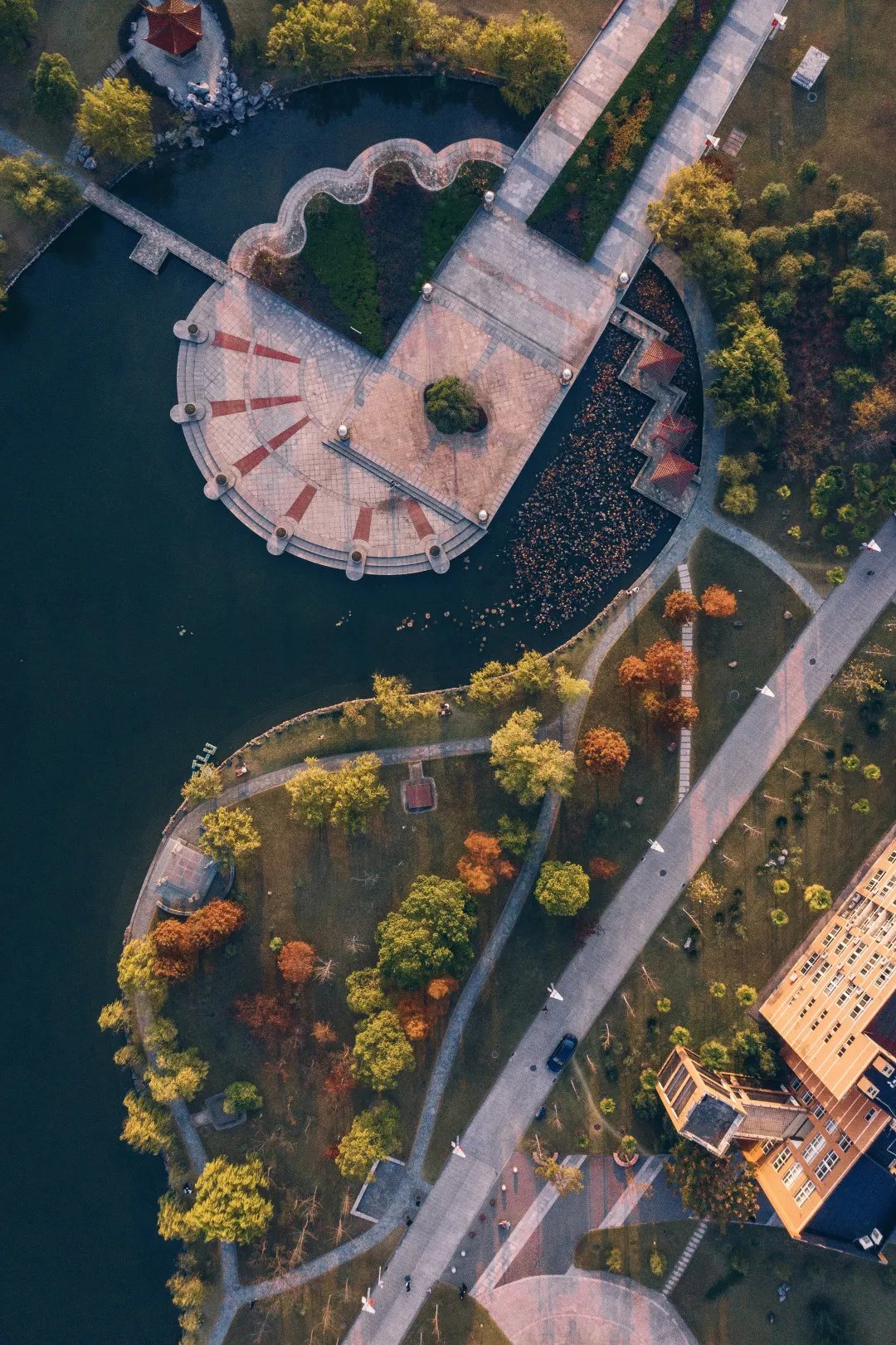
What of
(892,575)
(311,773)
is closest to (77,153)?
(311,773)

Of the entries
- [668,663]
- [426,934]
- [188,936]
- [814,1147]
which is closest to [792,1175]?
[814,1147]

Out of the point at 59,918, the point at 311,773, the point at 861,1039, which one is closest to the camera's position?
the point at 861,1039

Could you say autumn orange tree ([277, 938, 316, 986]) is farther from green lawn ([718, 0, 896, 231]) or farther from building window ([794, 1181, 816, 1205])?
green lawn ([718, 0, 896, 231])

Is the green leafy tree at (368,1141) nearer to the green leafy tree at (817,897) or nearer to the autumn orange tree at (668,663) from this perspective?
the green leafy tree at (817,897)

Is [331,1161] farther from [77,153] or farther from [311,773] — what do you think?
[77,153]

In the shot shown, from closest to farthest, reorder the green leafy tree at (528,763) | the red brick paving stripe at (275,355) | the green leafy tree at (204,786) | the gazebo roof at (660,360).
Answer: the green leafy tree at (528,763), the green leafy tree at (204,786), the gazebo roof at (660,360), the red brick paving stripe at (275,355)

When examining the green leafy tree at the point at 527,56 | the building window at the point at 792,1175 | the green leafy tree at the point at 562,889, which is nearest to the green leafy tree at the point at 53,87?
the green leafy tree at the point at 527,56

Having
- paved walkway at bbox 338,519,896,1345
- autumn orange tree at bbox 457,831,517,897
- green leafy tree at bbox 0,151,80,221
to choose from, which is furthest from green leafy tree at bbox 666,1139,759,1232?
green leafy tree at bbox 0,151,80,221

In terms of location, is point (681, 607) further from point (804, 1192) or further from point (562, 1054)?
point (804, 1192)
